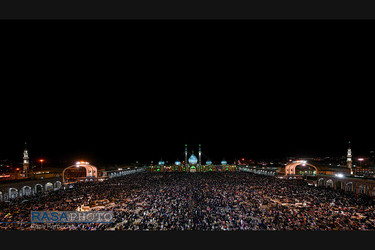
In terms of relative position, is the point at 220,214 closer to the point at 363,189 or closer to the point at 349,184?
the point at 363,189

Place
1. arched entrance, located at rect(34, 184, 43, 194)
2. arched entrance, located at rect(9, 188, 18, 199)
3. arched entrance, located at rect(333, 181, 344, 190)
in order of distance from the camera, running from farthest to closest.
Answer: arched entrance, located at rect(333, 181, 344, 190)
arched entrance, located at rect(34, 184, 43, 194)
arched entrance, located at rect(9, 188, 18, 199)

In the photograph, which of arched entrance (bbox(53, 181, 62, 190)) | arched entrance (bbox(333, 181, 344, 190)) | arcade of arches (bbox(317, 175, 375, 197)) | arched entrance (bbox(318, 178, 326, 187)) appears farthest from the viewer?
arched entrance (bbox(318, 178, 326, 187))

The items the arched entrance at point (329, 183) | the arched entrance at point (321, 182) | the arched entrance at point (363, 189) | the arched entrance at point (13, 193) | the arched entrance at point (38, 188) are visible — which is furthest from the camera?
the arched entrance at point (321, 182)

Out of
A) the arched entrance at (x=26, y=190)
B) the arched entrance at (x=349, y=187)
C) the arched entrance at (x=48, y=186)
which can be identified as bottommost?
the arched entrance at (x=349, y=187)

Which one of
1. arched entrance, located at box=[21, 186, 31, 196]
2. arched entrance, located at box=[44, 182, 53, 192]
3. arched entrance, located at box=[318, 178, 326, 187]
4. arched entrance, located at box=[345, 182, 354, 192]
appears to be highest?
arched entrance, located at box=[21, 186, 31, 196]

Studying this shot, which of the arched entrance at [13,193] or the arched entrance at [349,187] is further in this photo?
the arched entrance at [349,187]

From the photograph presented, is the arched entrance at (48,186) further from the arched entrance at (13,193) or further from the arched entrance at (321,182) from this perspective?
the arched entrance at (321,182)

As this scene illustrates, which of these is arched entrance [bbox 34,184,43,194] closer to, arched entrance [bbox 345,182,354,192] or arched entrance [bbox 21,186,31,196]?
arched entrance [bbox 21,186,31,196]

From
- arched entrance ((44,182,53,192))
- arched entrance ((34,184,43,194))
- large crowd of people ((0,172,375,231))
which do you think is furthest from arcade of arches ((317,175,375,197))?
arched entrance ((44,182,53,192))

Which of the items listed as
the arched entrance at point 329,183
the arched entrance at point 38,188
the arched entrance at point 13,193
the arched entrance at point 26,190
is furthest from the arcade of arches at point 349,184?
the arched entrance at point 38,188

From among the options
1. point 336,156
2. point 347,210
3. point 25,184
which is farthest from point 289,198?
point 336,156

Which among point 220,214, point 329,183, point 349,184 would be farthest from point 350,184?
point 220,214
